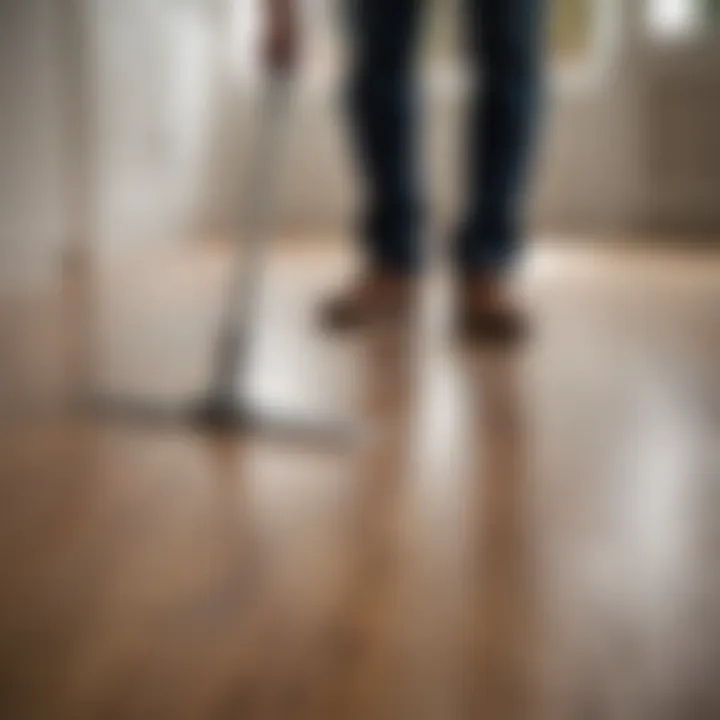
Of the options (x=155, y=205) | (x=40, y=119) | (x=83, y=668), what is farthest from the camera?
(x=155, y=205)

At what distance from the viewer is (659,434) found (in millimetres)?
1191

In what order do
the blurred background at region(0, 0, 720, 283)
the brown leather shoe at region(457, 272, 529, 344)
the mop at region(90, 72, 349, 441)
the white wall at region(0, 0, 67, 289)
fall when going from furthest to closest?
the blurred background at region(0, 0, 720, 283)
the white wall at region(0, 0, 67, 289)
the brown leather shoe at region(457, 272, 529, 344)
the mop at region(90, 72, 349, 441)

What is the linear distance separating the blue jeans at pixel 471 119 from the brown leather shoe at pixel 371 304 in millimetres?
35

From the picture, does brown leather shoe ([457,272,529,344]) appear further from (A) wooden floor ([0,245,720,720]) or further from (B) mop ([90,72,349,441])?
(B) mop ([90,72,349,441])

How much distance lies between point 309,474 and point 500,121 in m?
0.85

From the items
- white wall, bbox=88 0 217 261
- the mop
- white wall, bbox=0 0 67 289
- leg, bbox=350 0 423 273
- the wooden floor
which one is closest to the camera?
the wooden floor

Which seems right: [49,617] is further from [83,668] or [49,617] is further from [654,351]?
[654,351]

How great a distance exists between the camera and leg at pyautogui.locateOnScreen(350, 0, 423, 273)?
177 cm

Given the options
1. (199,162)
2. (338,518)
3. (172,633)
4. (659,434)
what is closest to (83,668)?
(172,633)

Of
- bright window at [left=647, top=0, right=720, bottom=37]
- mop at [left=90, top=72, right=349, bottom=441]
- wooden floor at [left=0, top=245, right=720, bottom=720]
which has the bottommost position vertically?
wooden floor at [left=0, top=245, right=720, bottom=720]

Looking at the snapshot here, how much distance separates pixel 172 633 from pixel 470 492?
34 centimetres

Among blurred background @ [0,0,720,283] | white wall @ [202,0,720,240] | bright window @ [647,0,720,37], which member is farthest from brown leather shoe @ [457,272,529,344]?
bright window @ [647,0,720,37]

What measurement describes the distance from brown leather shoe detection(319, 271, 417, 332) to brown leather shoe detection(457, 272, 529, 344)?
0.33 ft

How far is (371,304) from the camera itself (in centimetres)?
176
